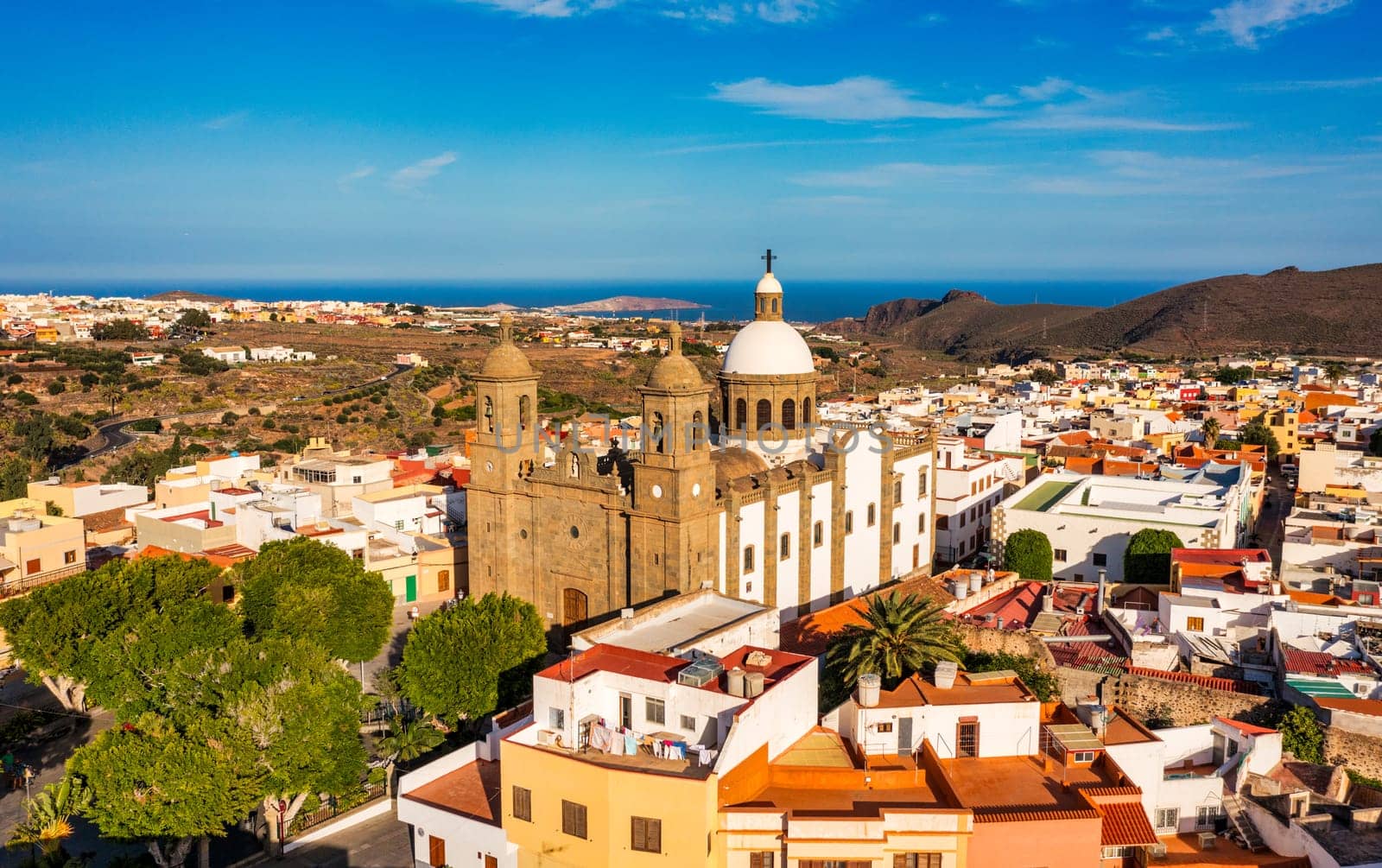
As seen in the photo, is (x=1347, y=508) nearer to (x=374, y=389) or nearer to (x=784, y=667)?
(x=784, y=667)

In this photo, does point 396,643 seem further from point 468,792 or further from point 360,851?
point 468,792

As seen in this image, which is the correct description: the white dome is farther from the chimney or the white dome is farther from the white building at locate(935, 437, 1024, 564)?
the chimney

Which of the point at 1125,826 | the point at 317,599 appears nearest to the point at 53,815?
the point at 317,599

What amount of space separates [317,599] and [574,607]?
6.38 m

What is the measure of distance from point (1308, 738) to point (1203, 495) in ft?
69.1

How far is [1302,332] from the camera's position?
13262 centimetres

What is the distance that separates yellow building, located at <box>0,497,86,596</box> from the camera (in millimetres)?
30922

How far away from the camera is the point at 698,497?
25.5 metres

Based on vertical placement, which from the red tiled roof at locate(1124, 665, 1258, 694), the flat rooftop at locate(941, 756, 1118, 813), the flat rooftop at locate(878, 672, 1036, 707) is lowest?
the red tiled roof at locate(1124, 665, 1258, 694)

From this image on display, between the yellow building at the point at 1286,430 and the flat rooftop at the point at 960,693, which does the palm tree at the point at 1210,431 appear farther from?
the flat rooftop at the point at 960,693

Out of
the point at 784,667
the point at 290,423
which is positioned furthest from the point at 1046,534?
the point at 290,423

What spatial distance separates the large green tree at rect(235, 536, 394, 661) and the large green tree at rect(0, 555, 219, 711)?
63.2 inches

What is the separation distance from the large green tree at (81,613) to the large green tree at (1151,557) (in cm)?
2661

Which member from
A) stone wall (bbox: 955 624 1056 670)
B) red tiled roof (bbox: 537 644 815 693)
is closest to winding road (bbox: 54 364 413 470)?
red tiled roof (bbox: 537 644 815 693)
